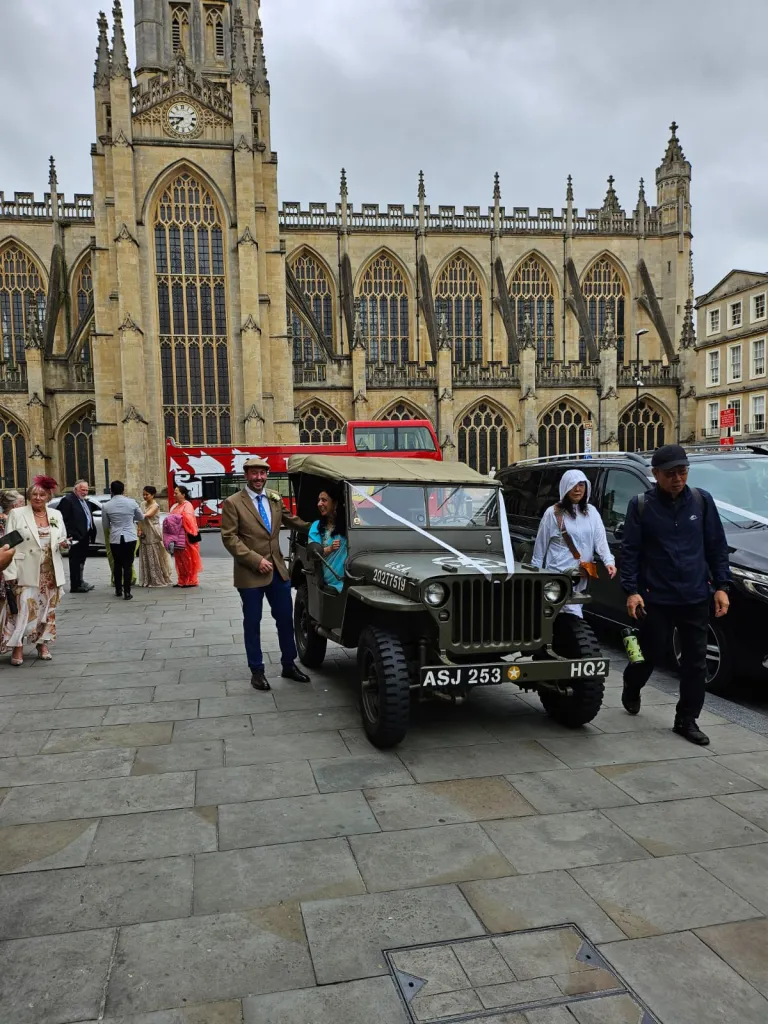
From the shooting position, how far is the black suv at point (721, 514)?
19.0ft

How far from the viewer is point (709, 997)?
249cm

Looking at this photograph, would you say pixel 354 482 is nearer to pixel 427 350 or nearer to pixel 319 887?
pixel 319 887

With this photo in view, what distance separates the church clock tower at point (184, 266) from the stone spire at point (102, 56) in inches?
2.1

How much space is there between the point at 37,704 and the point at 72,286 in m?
35.0

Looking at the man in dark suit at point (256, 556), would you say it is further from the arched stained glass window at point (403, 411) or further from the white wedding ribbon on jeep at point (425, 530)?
the arched stained glass window at point (403, 411)

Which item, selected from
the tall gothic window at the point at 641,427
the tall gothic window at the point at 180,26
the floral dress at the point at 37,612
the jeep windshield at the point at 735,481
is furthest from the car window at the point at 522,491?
the tall gothic window at the point at 180,26

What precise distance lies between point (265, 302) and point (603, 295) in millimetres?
20840

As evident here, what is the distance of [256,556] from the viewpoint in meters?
6.15

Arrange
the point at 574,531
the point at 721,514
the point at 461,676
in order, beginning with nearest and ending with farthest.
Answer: the point at 461,676
the point at 574,531
the point at 721,514

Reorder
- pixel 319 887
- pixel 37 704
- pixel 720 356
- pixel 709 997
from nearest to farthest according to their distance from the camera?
pixel 709 997
pixel 319 887
pixel 37 704
pixel 720 356

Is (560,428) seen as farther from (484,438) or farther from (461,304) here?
(461,304)

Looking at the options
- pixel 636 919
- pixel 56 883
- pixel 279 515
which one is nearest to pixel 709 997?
pixel 636 919

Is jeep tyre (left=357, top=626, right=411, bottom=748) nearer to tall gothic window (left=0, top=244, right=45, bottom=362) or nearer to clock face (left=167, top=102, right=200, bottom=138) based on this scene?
clock face (left=167, top=102, right=200, bottom=138)

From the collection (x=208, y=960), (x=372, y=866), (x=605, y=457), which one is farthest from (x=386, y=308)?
(x=208, y=960)
